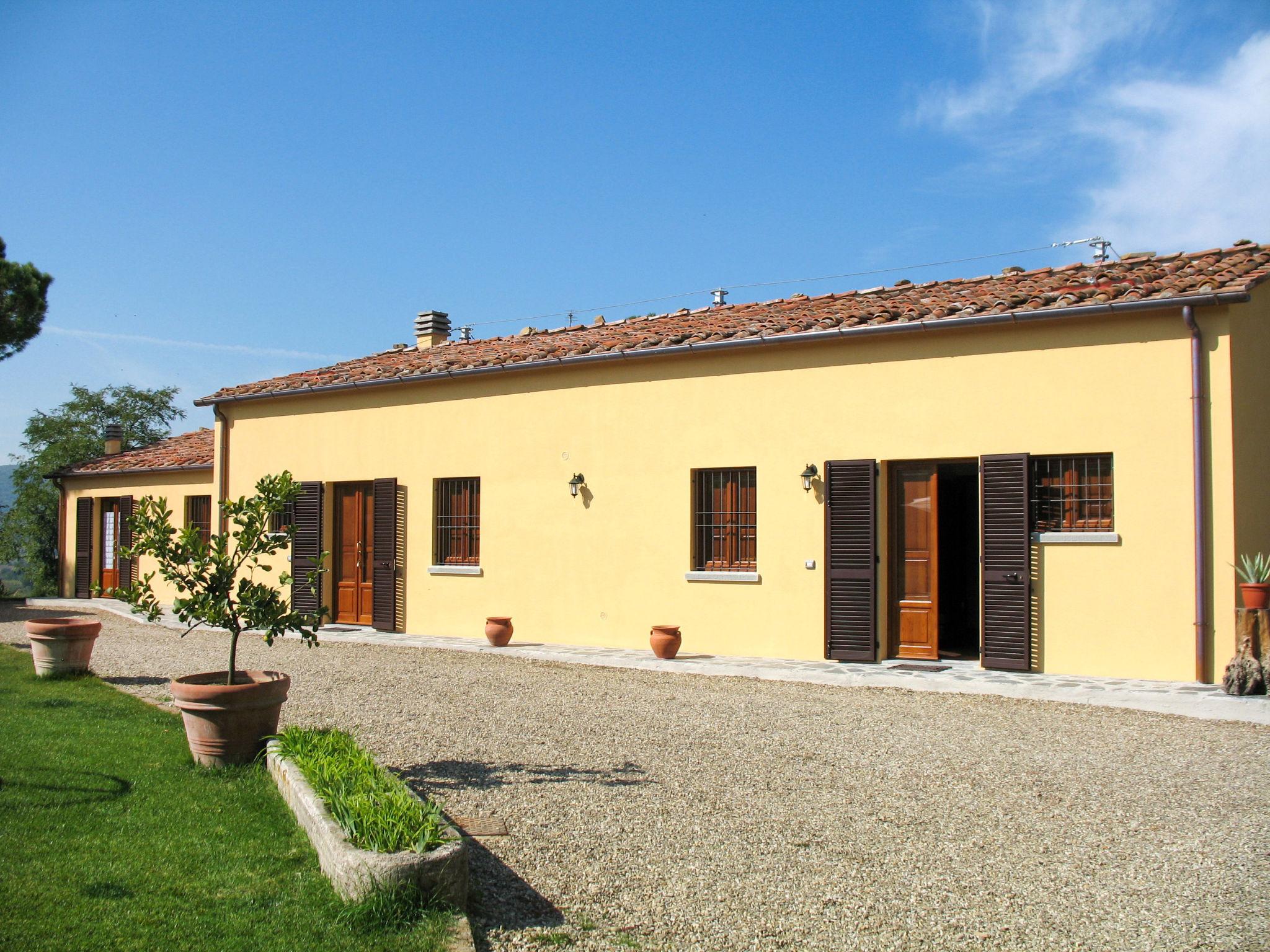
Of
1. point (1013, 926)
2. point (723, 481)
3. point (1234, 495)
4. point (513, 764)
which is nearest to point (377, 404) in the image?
point (723, 481)

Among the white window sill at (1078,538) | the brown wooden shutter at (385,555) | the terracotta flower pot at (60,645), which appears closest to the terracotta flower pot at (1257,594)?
the white window sill at (1078,538)

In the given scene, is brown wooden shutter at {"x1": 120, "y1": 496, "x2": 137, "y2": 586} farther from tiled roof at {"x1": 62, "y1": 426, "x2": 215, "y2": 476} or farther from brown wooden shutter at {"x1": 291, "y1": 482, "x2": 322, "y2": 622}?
brown wooden shutter at {"x1": 291, "y1": 482, "x2": 322, "y2": 622}

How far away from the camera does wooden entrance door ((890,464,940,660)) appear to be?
10.6m

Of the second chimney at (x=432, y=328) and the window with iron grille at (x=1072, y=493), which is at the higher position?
the second chimney at (x=432, y=328)

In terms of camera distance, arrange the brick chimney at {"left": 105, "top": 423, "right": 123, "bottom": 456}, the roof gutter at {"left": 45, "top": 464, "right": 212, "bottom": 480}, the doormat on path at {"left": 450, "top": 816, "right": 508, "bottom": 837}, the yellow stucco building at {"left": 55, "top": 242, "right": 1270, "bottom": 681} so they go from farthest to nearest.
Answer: the brick chimney at {"left": 105, "top": 423, "right": 123, "bottom": 456} → the roof gutter at {"left": 45, "top": 464, "right": 212, "bottom": 480} → the yellow stucco building at {"left": 55, "top": 242, "right": 1270, "bottom": 681} → the doormat on path at {"left": 450, "top": 816, "right": 508, "bottom": 837}

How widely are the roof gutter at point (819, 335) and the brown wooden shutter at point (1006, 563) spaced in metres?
1.34

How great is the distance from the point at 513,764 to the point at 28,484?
96.3 feet

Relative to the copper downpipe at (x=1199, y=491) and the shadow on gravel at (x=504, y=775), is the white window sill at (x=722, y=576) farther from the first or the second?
the shadow on gravel at (x=504, y=775)

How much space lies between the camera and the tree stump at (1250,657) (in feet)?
27.6

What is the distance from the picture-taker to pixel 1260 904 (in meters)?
4.04

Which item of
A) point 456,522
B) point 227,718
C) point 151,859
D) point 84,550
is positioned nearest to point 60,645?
point 227,718

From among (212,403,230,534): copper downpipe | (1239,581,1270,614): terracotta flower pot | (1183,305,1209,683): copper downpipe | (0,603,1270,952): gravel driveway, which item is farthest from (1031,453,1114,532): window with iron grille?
(212,403,230,534): copper downpipe

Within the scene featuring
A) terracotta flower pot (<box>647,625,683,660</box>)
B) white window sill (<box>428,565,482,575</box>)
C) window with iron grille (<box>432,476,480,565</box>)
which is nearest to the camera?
terracotta flower pot (<box>647,625,683,660</box>)

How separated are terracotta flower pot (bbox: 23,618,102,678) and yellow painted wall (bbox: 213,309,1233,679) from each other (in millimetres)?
4744
